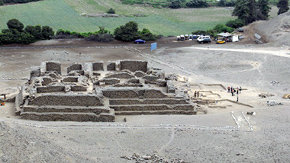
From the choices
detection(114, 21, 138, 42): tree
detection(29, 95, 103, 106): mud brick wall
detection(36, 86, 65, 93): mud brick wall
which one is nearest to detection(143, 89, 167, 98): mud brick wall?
detection(29, 95, 103, 106): mud brick wall

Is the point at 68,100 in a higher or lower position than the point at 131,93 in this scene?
lower

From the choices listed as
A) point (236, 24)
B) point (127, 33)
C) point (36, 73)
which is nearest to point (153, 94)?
point (36, 73)

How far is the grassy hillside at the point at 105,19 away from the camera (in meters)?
81.8

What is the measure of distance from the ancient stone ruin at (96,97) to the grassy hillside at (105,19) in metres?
39.4

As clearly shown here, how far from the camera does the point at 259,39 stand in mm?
70438

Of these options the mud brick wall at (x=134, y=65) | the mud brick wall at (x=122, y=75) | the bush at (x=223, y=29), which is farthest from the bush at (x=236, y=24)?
the mud brick wall at (x=122, y=75)

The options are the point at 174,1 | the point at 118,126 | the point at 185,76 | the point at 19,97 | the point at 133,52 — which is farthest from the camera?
the point at 174,1

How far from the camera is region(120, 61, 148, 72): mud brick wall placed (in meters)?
46.5

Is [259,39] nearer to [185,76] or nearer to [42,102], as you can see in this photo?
[185,76]

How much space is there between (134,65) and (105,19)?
42.3m

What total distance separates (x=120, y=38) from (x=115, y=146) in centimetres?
4430

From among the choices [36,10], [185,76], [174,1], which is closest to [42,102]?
[185,76]

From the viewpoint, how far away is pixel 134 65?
46562 millimetres

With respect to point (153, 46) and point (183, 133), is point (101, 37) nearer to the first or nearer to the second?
point (153, 46)
